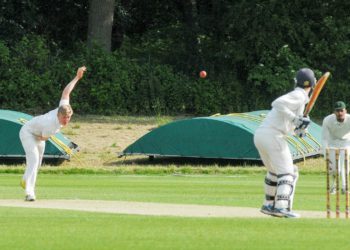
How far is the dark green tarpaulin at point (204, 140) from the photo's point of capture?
2888cm

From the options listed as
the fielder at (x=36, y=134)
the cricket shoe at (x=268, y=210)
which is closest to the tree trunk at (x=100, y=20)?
the fielder at (x=36, y=134)

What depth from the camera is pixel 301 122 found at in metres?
13.6

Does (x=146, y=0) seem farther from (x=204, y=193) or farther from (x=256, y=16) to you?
(x=204, y=193)

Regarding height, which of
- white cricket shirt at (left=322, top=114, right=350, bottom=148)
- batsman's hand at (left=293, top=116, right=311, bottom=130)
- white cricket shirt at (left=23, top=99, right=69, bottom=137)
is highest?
batsman's hand at (left=293, top=116, right=311, bottom=130)

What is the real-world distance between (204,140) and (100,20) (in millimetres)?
10886

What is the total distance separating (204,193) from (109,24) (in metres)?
20.1

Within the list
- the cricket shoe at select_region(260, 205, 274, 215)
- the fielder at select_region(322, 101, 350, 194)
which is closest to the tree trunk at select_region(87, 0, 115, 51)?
the fielder at select_region(322, 101, 350, 194)

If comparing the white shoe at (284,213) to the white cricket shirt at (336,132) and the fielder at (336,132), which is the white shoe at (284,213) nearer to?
the fielder at (336,132)

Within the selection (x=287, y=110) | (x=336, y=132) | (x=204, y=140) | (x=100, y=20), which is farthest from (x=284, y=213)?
(x=100, y=20)

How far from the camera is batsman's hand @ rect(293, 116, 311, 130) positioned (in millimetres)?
13594

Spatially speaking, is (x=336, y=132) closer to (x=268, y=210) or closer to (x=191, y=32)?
(x=268, y=210)

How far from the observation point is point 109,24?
127ft

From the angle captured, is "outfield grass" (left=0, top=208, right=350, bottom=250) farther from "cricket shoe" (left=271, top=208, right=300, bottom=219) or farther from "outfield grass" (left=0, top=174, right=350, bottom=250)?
"cricket shoe" (left=271, top=208, right=300, bottom=219)

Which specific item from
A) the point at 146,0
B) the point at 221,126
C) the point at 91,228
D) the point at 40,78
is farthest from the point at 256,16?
the point at 91,228
